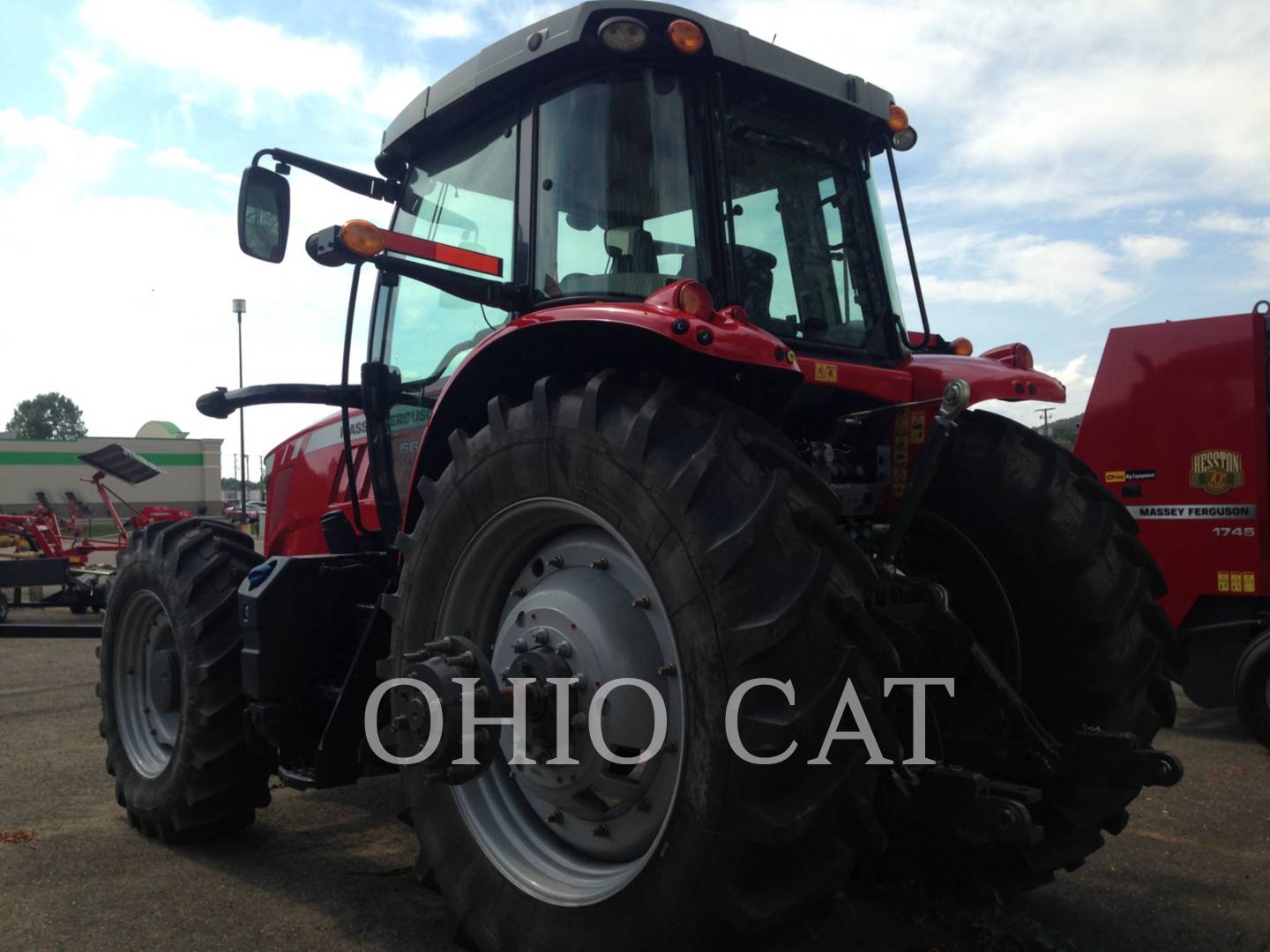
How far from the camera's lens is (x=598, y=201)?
322 centimetres

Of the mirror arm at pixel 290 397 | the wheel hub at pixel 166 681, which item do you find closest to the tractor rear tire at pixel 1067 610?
the mirror arm at pixel 290 397

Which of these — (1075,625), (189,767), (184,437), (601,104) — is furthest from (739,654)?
(184,437)

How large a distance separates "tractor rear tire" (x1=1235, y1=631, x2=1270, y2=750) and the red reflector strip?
5472 mm

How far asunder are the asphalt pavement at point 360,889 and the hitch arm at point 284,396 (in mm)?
1801

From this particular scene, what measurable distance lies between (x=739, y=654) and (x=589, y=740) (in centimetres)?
67

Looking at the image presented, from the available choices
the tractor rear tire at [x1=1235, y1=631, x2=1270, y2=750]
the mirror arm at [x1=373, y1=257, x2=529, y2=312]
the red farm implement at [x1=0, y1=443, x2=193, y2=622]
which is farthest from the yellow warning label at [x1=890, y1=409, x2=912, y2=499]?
the red farm implement at [x1=0, y1=443, x2=193, y2=622]

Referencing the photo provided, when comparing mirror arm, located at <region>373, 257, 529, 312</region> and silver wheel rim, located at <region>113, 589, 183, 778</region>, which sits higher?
mirror arm, located at <region>373, 257, 529, 312</region>

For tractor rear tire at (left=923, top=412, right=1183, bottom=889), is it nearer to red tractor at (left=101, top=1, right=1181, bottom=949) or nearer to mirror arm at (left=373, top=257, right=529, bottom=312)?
red tractor at (left=101, top=1, right=1181, bottom=949)

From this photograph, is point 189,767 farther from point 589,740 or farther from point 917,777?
point 917,777

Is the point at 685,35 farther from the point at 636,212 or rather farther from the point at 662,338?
the point at 662,338

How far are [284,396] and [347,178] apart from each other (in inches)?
36.0

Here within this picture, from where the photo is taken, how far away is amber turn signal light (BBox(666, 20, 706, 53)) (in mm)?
2992

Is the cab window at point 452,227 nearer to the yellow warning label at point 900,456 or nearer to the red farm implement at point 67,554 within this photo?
the yellow warning label at point 900,456

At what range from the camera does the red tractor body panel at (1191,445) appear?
22.1 ft
